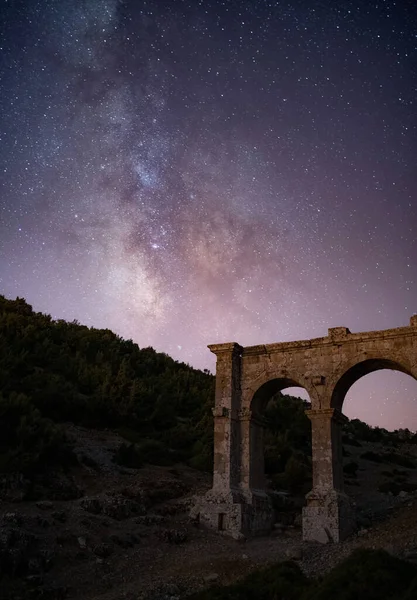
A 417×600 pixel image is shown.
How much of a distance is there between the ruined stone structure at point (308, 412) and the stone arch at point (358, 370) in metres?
0.03

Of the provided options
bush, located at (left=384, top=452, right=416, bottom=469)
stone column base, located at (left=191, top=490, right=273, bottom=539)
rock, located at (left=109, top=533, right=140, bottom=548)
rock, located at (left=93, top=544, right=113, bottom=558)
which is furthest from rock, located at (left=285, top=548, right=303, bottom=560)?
bush, located at (left=384, top=452, right=416, bottom=469)

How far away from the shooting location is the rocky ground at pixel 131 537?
10461mm

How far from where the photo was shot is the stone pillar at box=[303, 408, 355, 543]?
14258 mm

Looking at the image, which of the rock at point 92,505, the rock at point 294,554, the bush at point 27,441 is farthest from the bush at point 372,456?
the rock at point 92,505

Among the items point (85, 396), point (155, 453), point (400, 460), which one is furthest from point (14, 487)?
point (400, 460)

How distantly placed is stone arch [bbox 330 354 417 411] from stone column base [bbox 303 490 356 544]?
2.49 meters

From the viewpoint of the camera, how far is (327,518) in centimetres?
1438

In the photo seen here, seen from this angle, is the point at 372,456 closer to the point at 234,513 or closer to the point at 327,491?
the point at 327,491

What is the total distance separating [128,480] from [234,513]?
370 cm

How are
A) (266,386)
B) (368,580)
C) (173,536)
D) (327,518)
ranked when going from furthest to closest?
(266,386)
(327,518)
(173,536)
(368,580)

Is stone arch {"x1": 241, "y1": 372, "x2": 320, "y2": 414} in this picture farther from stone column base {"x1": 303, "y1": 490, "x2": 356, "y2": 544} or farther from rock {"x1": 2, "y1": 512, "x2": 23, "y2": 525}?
rock {"x1": 2, "y1": 512, "x2": 23, "y2": 525}

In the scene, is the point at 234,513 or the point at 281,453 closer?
the point at 234,513

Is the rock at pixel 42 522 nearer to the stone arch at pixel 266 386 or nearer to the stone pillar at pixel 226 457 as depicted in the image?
the stone pillar at pixel 226 457

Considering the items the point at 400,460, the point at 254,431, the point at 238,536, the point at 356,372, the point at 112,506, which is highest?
the point at 356,372
